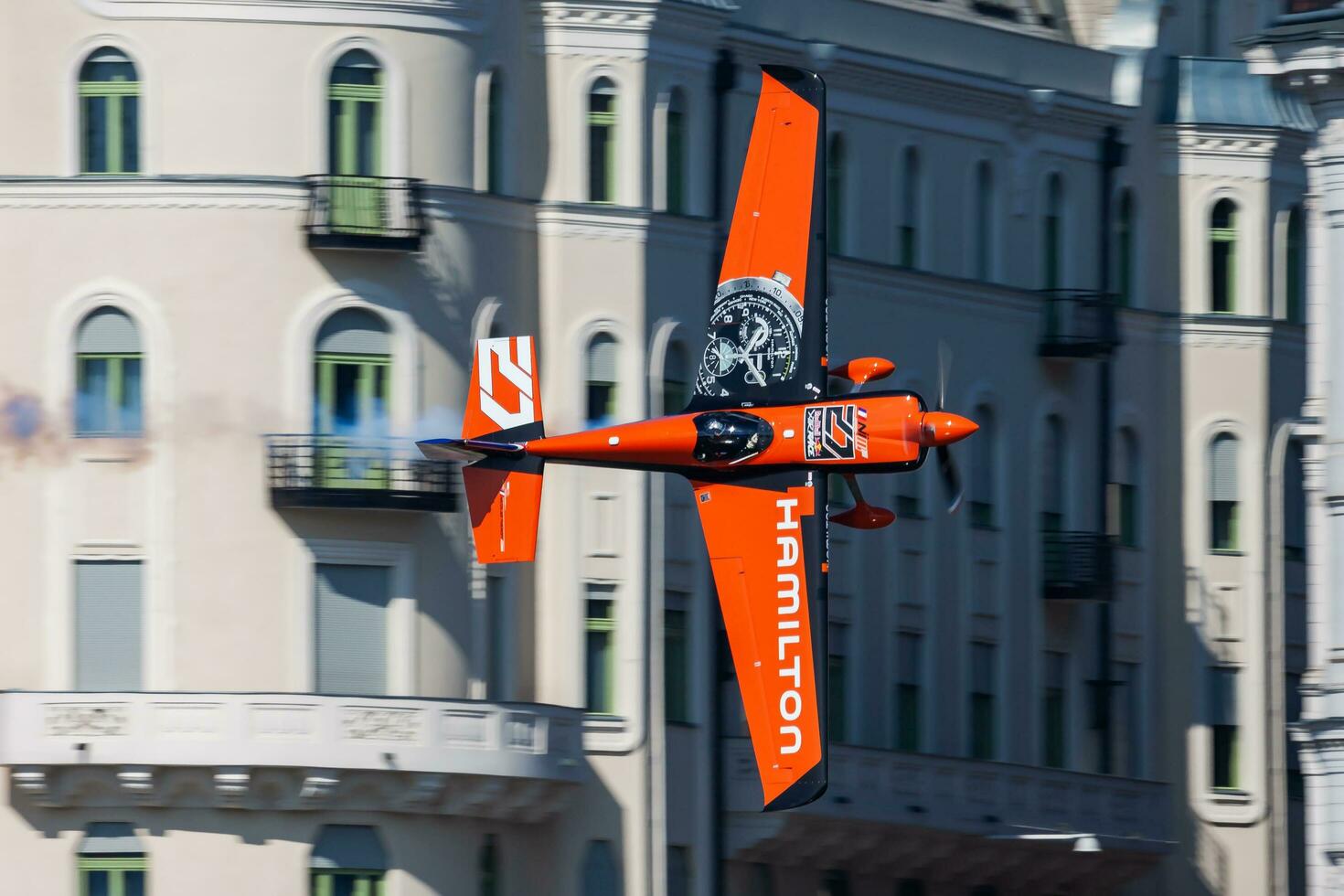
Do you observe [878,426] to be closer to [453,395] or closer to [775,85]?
[775,85]

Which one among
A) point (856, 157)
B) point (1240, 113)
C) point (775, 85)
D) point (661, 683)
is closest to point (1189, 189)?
point (1240, 113)

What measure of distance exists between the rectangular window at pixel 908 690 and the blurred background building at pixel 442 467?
106 millimetres

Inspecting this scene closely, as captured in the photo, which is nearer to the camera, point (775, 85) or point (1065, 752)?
point (775, 85)

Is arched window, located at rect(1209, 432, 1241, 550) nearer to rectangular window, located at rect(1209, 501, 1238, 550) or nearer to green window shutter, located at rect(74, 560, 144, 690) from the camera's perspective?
rectangular window, located at rect(1209, 501, 1238, 550)

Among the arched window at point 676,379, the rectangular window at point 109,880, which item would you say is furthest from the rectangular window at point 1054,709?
the rectangular window at point 109,880

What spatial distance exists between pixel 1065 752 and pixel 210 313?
26.9 meters

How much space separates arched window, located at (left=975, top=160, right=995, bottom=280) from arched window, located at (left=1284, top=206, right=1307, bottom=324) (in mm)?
8662

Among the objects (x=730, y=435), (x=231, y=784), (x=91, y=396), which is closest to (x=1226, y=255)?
(x=91, y=396)

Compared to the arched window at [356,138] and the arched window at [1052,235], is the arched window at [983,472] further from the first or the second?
the arched window at [356,138]

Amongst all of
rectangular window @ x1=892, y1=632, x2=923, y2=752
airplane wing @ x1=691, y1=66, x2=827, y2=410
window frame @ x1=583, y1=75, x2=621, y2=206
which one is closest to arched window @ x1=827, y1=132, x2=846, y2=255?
window frame @ x1=583, y1=75, x2=621, y2=206

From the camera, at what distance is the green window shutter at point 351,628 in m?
86.9

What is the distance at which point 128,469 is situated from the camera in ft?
283

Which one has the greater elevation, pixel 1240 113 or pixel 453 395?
pixel 1240 113

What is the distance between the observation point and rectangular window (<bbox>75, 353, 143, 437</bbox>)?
86.5 m
